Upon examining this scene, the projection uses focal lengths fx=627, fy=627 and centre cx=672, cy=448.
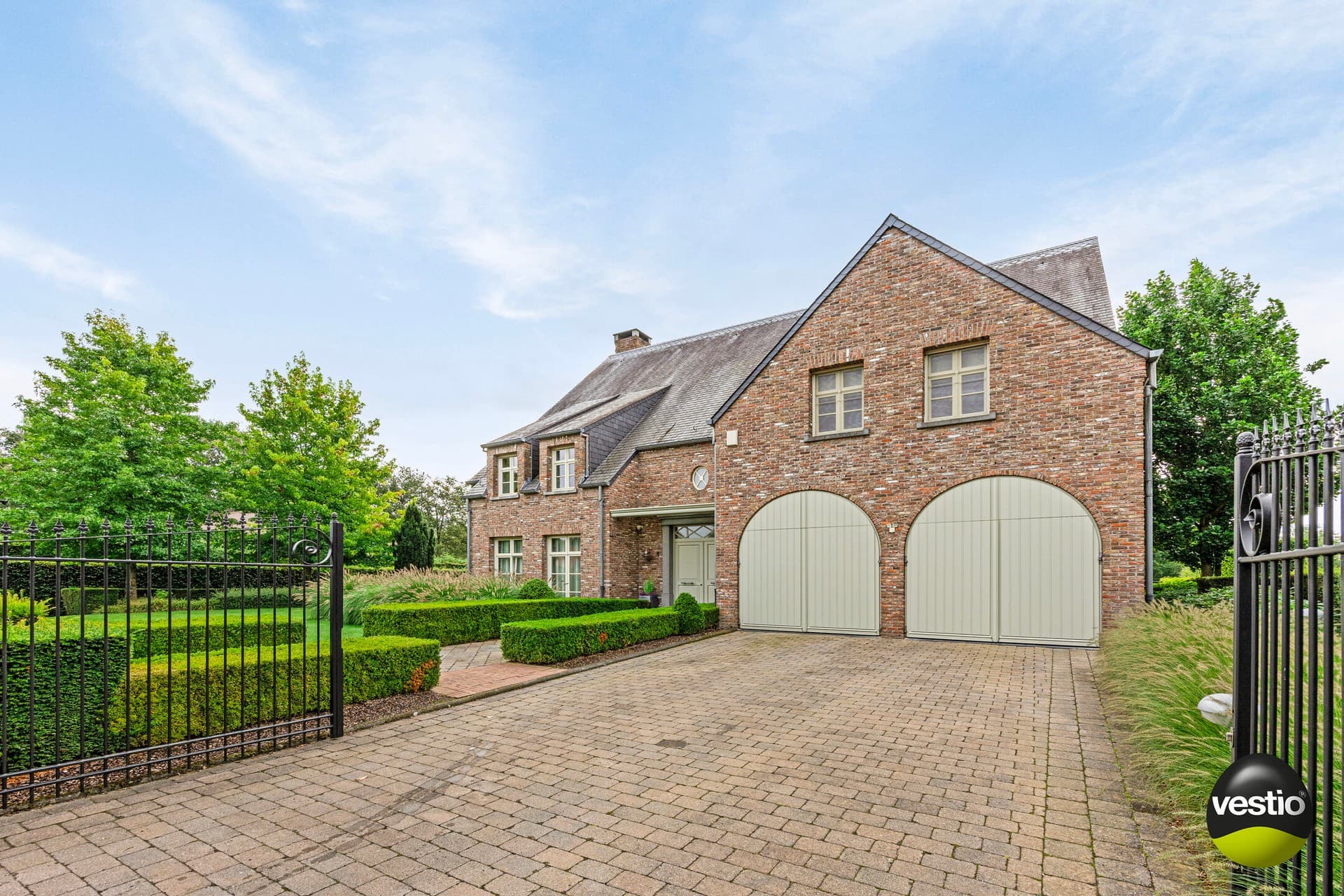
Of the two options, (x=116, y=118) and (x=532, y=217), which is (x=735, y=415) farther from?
(x=116, y=118)

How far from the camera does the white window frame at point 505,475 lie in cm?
1845

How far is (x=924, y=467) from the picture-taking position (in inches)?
451

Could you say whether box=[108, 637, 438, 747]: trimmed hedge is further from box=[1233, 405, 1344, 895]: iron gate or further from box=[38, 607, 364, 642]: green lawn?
box=[1233, 405, 1344, 895]: iron gate

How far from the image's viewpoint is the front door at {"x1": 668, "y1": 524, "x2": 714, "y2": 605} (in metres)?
15.6

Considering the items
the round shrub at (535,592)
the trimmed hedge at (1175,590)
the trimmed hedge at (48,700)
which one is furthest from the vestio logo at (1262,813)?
the round shrub at (535,592)

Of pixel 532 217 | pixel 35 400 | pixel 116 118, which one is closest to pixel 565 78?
pixel 532 217

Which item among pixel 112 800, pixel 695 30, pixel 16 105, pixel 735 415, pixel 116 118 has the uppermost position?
pixel 695 30

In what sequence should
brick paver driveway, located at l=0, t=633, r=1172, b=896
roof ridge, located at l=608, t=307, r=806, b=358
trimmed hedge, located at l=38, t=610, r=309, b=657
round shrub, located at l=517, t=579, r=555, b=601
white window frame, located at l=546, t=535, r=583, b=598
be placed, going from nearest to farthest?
brick paver driveway, located at l=0, t=633, r=1172, b=896 < trimmed hedge, located at l=38, t=610, r=309, b=657 < round shrub, located at l=517, t=579, r=555, b=601 < white window frame, located at l=546, t=535, r=583, b=598 < roof ridge, located at l=608, t=307, r=806, b=358

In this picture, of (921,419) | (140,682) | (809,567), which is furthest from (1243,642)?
(809,567)

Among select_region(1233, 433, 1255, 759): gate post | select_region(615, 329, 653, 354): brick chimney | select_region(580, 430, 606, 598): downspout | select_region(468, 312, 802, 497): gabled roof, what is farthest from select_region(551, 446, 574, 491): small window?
select_region(1233, 433, 1255, 759): gate post

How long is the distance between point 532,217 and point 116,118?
6.23 m

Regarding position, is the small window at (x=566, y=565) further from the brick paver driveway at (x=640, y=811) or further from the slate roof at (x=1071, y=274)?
the slate roof at (x=1071, y=274)

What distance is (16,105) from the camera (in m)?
6.71

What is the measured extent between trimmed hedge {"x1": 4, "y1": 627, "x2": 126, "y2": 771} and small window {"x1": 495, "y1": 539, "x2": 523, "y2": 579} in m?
13.2
